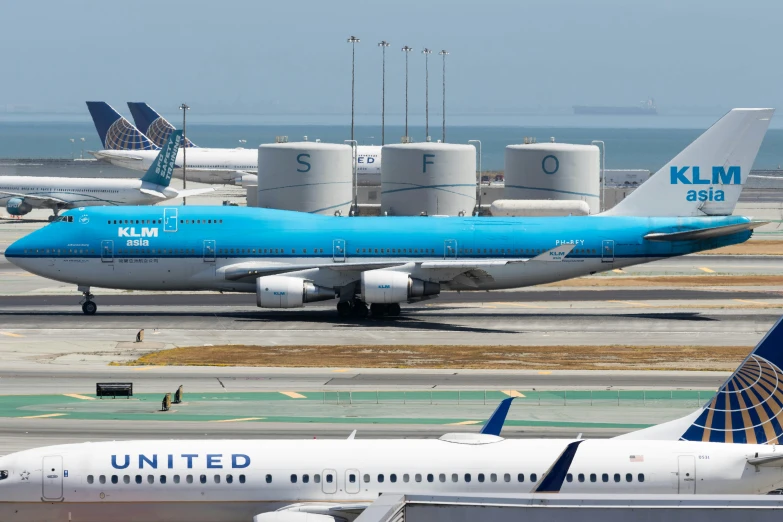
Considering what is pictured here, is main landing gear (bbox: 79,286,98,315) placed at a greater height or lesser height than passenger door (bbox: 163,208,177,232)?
→ lesser

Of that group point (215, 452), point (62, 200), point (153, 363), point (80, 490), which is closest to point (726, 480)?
point (215, 452)

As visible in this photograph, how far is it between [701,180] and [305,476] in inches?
1864

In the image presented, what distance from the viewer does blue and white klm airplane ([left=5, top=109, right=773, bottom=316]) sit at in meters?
66.1

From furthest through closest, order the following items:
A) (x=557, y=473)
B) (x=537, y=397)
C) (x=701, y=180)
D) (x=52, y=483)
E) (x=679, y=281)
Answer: (x=679, y=281) < (x=701, y=180) < (x=537, y=397) < (x=52, y=483) < (x=557, y=473)

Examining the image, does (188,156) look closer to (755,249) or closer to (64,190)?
(64,190)

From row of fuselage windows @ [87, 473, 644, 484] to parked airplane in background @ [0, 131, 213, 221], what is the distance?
369 ft

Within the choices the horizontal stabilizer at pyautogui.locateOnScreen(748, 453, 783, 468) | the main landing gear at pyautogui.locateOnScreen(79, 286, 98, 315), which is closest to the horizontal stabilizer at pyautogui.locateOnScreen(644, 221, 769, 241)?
the main landing gear at pyautogui.locateOnScreen(79, 286, 98, 315)

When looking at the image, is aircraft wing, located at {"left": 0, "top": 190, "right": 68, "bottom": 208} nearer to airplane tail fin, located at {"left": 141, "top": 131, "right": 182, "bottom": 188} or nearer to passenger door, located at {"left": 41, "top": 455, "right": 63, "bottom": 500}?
airplane tail fin, located at {"left": 141, "top": 131, "right": 182, "bottom": 188}

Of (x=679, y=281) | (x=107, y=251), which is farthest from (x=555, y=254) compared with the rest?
(x=679, y=281)

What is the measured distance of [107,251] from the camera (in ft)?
218

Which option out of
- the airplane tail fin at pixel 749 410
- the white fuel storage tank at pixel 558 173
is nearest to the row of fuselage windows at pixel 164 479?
the airplane tail fin at pixel 749 410

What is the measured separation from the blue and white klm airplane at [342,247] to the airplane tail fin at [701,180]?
0.62m

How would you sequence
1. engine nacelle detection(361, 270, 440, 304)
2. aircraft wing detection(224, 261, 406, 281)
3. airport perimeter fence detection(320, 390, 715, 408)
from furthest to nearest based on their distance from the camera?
aircraft wing detection(224, 261, 406, 281) → engine nacelle detection(361, 270, 440, 304) → airport perimeter fence detection(320, 390, 715, 408)

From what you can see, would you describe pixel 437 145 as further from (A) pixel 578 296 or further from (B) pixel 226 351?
(B) pixel 226 351
